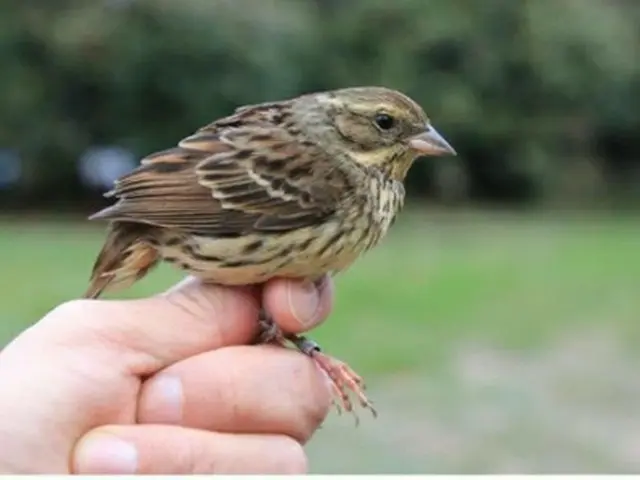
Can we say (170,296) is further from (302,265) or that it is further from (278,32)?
(278,32)

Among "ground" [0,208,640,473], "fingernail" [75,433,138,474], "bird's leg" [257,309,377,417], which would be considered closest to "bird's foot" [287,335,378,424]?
"bird's leg" [257,309,377,417]

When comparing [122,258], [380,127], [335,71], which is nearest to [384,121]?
[380,127]

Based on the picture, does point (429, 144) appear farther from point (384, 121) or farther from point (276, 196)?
point (276, 196)

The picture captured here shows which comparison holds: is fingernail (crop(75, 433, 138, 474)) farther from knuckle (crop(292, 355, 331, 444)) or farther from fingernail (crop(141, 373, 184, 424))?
knuckle (crop(292, 355, 331, 444))

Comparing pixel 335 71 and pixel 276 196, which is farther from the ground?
pixel 276 196

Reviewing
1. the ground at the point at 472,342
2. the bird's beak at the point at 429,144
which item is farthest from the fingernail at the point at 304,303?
the ground at the point at 472,342

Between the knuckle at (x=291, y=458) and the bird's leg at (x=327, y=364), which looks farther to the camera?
the bird's leg at (x=327, y=364)

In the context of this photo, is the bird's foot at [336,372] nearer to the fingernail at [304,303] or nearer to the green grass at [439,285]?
the fingernail at [304,303]
